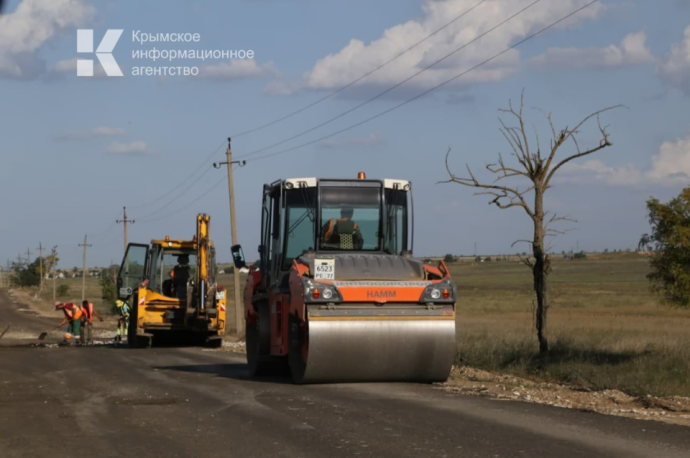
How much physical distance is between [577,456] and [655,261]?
84.2 feet

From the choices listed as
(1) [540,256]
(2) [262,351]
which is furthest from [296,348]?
(1) [540,256]

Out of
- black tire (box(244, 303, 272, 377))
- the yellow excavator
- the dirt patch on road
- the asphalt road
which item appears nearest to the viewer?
the asphalt road

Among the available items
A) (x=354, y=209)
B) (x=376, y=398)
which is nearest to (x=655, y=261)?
(x=354, y=209)

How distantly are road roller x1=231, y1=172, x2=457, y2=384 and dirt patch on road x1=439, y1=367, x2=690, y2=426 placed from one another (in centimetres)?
80

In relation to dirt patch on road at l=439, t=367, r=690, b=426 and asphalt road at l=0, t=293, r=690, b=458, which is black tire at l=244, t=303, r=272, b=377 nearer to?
asphalt road at l=0, t=293, r=690, b=458

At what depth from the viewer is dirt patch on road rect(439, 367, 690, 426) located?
11.2m

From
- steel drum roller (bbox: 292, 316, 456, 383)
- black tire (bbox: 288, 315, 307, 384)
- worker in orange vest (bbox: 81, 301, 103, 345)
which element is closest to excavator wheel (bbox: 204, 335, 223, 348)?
worker in orange vest (bbox: 81, 301, 103, 345)

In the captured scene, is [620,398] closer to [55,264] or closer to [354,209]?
[354,209]

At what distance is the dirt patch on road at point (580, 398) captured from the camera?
1121 cm

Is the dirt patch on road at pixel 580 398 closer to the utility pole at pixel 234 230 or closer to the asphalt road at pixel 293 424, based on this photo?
the asphalt road at pixel 293 424

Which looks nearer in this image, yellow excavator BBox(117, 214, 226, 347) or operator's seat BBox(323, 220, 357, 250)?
operator's seat BBox(323, 220, 357, 250)

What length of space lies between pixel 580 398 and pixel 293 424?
4667mm

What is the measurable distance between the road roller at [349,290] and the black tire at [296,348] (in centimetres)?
1

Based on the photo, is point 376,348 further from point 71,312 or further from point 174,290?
point 71,312
